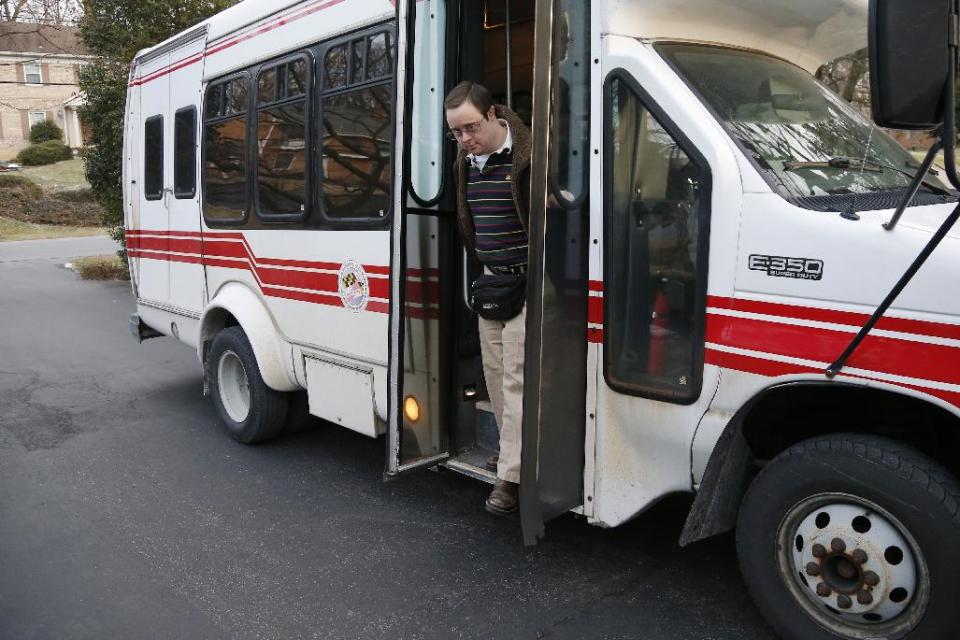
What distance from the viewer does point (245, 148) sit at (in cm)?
536

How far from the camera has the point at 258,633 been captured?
3311 mm

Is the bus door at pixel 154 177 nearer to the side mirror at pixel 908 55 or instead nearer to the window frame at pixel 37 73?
the side mirror at pixel 908 55

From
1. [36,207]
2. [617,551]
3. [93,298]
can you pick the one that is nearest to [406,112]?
[617,551]

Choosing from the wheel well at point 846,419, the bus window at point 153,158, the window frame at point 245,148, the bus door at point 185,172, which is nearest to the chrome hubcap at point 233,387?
the bus door at point 185,172

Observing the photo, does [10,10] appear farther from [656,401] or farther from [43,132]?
[656,401]

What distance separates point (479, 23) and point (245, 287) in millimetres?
2468

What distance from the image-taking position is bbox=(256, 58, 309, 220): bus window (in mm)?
4828

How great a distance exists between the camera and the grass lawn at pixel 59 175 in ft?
104

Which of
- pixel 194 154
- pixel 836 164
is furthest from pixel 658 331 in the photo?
pixel 194 154

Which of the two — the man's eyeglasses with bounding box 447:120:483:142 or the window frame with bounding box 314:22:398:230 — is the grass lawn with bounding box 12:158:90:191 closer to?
the window frame with bounding box 314:22:398:230

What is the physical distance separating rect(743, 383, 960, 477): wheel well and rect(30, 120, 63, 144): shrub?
4615cm

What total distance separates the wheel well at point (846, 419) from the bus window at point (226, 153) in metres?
3.65

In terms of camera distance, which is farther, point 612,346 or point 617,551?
point 617,551

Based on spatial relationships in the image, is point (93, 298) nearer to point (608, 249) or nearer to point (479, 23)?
point (479, 23)
